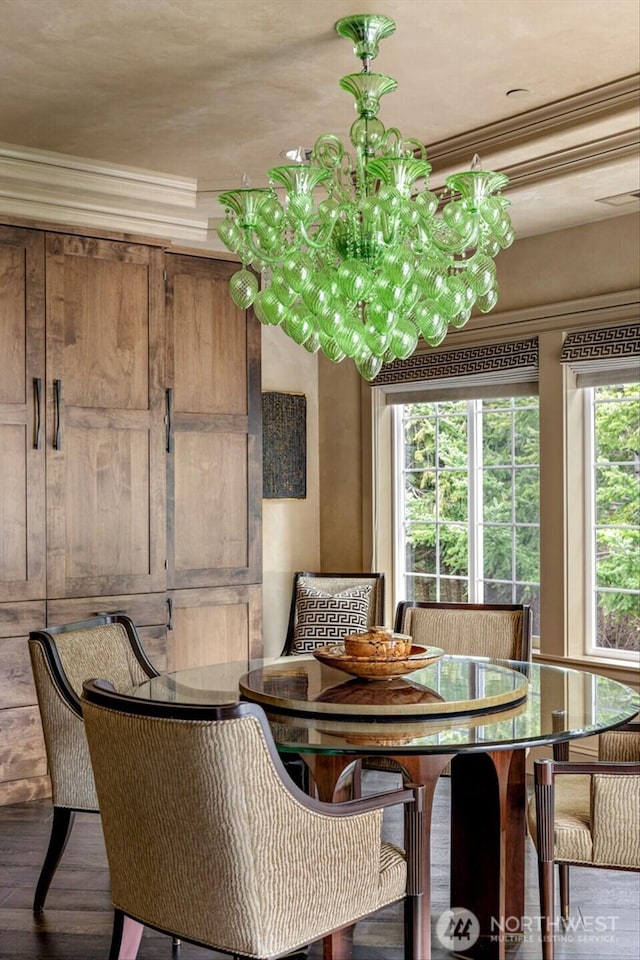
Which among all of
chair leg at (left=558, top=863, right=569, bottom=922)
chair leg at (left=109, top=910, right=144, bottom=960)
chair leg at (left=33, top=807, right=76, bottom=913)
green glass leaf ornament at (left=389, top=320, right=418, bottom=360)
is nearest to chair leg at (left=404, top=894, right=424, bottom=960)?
chair leg at (left=109, top=910, right=144, bottom=960)

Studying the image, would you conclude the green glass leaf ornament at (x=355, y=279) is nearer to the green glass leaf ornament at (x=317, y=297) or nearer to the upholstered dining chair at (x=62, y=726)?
the green glass leaf ornament at (x=317, y=297)

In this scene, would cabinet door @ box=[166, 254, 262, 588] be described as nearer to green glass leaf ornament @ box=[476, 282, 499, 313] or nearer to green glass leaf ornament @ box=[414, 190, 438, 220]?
green glass leaf ornament @ box=[476, 282, 499, 313]

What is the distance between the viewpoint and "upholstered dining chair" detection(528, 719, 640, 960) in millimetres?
2463

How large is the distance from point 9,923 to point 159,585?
181cm

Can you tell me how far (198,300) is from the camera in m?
4.84

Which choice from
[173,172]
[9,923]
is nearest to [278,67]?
[173,172]

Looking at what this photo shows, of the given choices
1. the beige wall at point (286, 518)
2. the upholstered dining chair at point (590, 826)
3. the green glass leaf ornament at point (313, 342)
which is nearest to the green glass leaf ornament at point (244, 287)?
the green glass leaf ornament at point (313, 342)

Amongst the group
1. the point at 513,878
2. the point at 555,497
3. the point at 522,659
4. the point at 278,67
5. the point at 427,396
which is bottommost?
the point at 513,878

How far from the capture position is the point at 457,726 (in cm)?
245

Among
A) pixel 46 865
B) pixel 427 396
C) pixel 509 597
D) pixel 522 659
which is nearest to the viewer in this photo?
pixel 46 865

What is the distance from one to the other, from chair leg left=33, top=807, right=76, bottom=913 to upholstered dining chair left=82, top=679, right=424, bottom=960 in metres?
1.00

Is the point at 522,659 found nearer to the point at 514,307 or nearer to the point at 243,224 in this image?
the point at 243,224

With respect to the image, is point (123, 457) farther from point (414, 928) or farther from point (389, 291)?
point (414, 928)

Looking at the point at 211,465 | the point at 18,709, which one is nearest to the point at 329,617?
the point at 211,465
